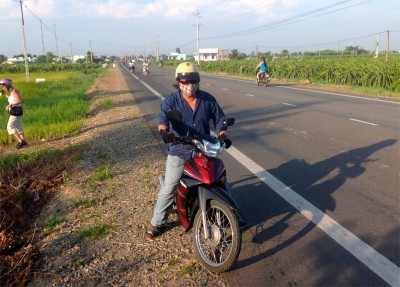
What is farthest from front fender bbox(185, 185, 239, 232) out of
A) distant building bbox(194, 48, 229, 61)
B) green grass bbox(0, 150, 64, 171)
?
distant building bbox(194, 48, 229, 61)

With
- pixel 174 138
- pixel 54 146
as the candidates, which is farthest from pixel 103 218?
pixel 54 146

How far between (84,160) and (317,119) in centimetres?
670

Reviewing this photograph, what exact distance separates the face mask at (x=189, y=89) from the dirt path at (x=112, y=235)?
5.02ft

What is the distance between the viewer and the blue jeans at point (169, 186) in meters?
3.63

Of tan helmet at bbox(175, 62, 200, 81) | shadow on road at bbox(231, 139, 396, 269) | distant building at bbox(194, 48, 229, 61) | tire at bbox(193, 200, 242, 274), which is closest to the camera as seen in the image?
tire at bbox(193, 200, 242, 274)

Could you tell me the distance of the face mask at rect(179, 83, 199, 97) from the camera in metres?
3.56

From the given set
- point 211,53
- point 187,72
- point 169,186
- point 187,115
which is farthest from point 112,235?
point 211,53

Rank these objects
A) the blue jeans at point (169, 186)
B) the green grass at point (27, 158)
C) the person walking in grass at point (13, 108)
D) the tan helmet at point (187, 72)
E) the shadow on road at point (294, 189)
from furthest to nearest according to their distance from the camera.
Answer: the person walking in grass at point (13, 108) < the green grass at point (27, 158) < the shadow on road at point (294, 189) < the blue jeans at point (169, 186) < the tan helmet at point (187, 72)

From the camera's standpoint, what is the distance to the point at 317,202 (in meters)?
4.72

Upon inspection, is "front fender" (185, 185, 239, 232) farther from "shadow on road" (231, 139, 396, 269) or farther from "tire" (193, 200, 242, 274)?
"shadow on road" (231, 139, 396, 269)

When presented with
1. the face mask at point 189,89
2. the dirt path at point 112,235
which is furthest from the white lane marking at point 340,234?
the face mask at point 189,89

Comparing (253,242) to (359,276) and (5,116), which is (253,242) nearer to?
(359,276)

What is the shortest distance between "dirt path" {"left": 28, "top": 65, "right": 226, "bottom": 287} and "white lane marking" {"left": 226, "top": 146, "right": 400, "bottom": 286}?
1.33 metres

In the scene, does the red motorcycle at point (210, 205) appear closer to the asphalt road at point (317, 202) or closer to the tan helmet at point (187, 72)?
the asphalt road at point (317, 202)
